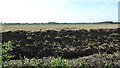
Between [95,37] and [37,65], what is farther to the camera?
[95,37]

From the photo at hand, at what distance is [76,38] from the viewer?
39.8 meters

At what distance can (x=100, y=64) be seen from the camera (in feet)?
55.4

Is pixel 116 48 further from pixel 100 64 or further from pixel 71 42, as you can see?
pixel 100 64

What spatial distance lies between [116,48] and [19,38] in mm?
12180

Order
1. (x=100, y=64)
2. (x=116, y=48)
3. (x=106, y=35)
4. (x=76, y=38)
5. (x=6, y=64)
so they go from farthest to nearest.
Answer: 1. (x=106, y=35)
2. (x=76, y=38)
3. (x=116, y=48)
4. (x=100, y=64)
5. (x=6, y=64)

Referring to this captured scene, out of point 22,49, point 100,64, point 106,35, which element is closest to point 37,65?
point 100,64

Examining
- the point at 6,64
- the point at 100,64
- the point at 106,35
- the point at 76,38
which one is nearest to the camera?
the point at 6,64

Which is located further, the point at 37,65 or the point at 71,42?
the point at 71,42

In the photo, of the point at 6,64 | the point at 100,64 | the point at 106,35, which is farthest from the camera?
the point at 106,35

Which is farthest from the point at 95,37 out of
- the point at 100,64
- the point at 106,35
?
the point at 100,64

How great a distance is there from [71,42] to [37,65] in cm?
2102

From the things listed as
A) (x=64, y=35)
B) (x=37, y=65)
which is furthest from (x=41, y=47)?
(x=37, y=65)

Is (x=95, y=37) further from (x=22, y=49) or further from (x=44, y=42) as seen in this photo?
(x=22, y=49)

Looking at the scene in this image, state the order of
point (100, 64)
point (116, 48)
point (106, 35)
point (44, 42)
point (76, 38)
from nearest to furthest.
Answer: point (100, 64) < point (116, 48) < point (44, 42) < point (76, 38) < point (106, 35)
